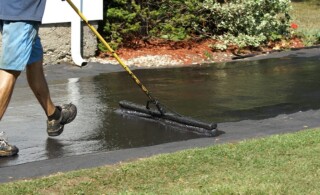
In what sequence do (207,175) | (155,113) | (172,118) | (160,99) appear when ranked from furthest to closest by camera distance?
1. (160,99)
2. (155,113)
3. (172,118)
4. (207,175)

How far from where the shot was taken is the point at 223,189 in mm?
5215

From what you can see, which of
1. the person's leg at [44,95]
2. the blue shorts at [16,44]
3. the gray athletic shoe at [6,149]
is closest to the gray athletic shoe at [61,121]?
the person's leg at [44,95]

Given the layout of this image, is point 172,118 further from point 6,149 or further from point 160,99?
point 6,149

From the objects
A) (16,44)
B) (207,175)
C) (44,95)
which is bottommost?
(207,175)

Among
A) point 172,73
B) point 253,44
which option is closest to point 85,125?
point 172,73

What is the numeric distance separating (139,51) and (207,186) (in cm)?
772

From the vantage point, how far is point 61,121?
7.21m

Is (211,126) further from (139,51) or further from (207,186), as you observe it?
(139,51)

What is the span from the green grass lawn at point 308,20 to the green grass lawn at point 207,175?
28.2 feet

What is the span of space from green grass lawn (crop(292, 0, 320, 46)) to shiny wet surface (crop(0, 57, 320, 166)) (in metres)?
2.11

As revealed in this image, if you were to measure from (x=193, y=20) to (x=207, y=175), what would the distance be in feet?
27.3

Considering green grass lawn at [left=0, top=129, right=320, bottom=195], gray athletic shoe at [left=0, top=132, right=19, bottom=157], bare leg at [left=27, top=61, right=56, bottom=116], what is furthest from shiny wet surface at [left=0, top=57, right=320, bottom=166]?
green grass lawn at [left=0, top=129, right=320, bottom=195]

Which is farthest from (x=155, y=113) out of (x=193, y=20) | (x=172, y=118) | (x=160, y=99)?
(x=193, y=20)

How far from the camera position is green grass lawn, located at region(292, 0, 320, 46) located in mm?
14906
